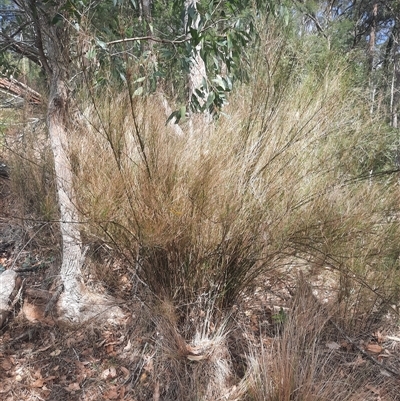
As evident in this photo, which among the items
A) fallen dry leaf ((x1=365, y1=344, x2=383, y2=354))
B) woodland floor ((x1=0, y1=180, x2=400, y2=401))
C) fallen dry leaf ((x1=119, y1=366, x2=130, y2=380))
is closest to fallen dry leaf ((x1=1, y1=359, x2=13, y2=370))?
woodland floor ((x1=0, y1=180, x2=400, y2=401))

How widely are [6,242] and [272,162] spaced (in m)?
2.46

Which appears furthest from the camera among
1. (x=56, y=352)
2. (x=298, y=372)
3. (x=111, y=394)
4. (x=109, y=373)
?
(x=56, y=352)

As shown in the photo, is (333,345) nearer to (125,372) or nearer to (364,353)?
(364,353)

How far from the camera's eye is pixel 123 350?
204 cm

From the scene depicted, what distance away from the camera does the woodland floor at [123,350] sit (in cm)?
181

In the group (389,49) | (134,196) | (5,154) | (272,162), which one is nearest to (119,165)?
(134,196)

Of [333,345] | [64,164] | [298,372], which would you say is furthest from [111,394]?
[64,164]

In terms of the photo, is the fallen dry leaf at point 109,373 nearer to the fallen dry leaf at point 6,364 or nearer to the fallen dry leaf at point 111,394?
the fallen dry leaf at point 111,394

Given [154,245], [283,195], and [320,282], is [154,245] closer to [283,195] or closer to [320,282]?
[283,195]

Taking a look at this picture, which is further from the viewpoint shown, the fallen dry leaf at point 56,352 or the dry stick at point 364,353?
the fallen dry leaf at point 56,352

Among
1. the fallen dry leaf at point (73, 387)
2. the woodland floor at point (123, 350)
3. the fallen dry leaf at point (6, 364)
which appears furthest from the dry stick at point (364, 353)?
the fallen dry leaf at point (6, 364)

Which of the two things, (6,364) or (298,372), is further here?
(6,364)

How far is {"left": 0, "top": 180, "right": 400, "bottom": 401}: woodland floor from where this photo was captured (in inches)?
71.2

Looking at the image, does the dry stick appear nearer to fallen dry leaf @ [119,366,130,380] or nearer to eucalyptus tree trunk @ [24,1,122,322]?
fallen dry leaf @ [119,366,130,380]
